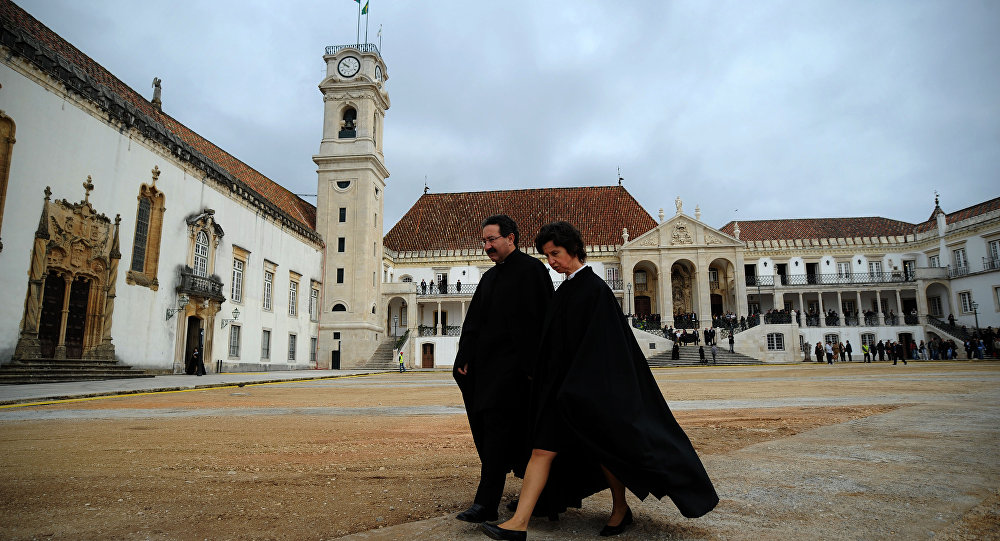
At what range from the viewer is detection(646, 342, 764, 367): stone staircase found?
3234 cm

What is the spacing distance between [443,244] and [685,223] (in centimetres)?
2047

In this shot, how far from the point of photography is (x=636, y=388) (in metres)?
2.60

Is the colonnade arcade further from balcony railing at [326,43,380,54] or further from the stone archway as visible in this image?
balcony railing at [326,43,380,54]

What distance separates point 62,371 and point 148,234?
6544 millimetres

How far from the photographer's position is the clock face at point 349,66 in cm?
3969

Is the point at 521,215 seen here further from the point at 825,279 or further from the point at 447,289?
the point at 825,279

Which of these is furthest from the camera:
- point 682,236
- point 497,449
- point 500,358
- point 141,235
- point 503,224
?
point 682,236

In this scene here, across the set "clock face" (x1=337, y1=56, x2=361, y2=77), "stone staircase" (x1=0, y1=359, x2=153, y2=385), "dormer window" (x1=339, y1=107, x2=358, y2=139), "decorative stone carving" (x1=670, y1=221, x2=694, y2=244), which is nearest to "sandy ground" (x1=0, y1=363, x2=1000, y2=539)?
"stone staircase" (x1=0, y1=359, x2=153, y2=385)

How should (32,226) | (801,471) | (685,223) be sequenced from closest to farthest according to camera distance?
(801,471) < (32,226) < (685,223)

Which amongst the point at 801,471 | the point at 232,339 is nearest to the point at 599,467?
the point at 801,471

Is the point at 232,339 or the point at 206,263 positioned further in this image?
the point at 232,339

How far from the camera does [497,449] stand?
116 inches

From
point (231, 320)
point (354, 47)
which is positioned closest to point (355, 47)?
point (354, 47)

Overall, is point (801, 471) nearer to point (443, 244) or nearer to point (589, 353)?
point (589, 353)
